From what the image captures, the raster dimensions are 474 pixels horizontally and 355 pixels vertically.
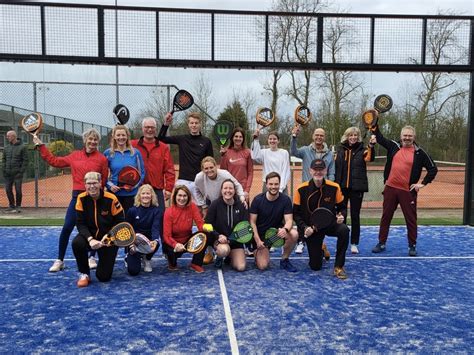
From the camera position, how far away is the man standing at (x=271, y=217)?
522 cm

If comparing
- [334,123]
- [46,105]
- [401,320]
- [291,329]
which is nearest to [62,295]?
[291,329]

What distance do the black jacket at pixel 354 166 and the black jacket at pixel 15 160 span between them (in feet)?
25.1

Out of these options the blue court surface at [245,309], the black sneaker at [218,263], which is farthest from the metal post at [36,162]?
the black sneaker at [218,263]

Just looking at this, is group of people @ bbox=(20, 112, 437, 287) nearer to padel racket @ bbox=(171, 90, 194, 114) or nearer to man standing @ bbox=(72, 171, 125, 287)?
man standing @ bbox=(72, 171, 125, 287)

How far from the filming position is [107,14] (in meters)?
6.85

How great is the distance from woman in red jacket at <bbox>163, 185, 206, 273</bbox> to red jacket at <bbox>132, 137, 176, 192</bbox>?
586mm

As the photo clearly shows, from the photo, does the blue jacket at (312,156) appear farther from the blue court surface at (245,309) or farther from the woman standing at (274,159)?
the blue court surface at (245,309)

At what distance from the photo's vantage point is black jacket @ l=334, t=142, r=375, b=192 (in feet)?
19.5

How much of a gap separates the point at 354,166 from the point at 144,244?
3.01 metres

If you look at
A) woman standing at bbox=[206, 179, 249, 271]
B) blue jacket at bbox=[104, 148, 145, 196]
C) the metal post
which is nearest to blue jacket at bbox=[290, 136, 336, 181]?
woman standing at bbox=[206, 179, 249, 271]

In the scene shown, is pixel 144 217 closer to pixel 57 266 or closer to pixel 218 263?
pixel 218 263

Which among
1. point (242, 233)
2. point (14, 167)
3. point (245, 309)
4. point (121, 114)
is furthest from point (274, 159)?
point (14, 167)

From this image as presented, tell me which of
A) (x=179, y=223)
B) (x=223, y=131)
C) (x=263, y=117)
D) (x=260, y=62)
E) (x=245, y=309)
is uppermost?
(x=260, y=62)

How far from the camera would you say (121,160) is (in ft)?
17.2
